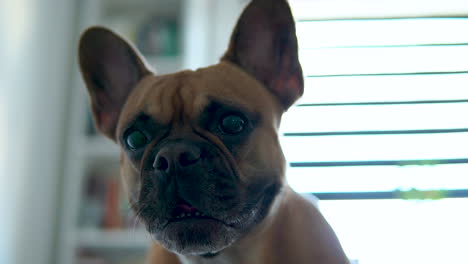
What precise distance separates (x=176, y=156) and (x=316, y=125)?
0.94 metres

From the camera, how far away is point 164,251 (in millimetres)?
1048

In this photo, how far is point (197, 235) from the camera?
0.77m

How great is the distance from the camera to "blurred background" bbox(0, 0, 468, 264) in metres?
1.46

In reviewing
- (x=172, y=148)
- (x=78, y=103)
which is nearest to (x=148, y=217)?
(x=172, y=148)

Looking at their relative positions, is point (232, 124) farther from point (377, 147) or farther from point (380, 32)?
point (380, 32)

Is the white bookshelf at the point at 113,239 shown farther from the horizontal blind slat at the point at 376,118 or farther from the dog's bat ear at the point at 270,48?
the dog's bat ear at the point at 270,48

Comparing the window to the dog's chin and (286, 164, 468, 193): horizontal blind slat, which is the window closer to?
(286, 164, 468, 193): horizontal blind slat

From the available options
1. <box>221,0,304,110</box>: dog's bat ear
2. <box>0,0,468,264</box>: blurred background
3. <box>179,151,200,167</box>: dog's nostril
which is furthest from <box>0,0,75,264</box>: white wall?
<box>179,151,200,167</box>: dog's nostril

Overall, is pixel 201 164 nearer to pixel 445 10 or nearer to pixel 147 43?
pixel 445 10

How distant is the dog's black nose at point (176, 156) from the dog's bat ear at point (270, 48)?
32 centimetres

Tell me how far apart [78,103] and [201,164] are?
5.05 ft

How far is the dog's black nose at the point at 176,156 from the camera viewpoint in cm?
76

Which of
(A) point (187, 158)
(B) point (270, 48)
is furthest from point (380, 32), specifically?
(A) point (187, 158)

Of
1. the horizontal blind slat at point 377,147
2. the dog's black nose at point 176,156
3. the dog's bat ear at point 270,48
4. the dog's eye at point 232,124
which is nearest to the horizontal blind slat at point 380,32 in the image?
the horizontal blind slat at point 377,147
